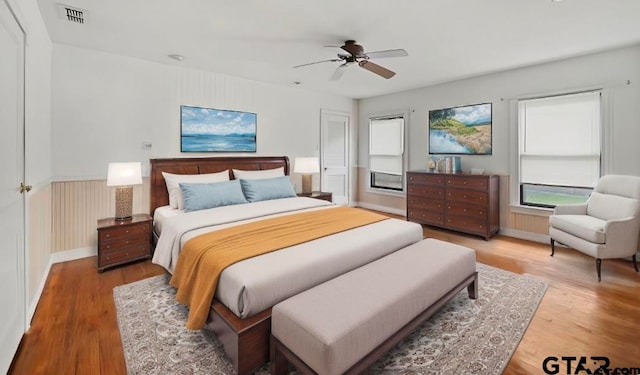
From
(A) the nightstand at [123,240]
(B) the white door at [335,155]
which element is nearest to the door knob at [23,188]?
(A) the nightstand at [123,240]

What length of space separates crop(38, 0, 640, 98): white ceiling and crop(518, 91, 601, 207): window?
0.65m

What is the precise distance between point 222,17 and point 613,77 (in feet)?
15.3

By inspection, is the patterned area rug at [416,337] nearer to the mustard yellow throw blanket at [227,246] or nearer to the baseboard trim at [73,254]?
the mustard yellow throw blanket at [227,246]

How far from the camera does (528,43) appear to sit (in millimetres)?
3441

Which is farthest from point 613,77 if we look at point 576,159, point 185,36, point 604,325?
point 185,36

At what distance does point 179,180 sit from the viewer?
3980mm

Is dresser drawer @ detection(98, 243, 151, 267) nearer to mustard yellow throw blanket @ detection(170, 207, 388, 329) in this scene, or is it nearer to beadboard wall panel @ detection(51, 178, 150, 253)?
beadboard wall panel @ detection(51, 178, 150, 253)

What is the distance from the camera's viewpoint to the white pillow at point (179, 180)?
379cm

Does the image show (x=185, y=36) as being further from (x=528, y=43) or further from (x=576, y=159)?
(x=576, y=159)

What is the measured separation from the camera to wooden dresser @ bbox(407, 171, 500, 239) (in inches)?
175

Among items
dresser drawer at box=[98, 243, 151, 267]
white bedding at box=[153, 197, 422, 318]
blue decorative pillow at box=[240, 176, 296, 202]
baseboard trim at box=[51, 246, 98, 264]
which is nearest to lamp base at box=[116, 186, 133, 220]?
dresser drawer at box=[98, 243, 151, 267]

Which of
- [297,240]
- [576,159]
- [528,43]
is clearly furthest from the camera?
[576,159]

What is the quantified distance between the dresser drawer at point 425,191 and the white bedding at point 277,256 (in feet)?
7.19

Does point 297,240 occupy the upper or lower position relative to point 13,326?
upper
